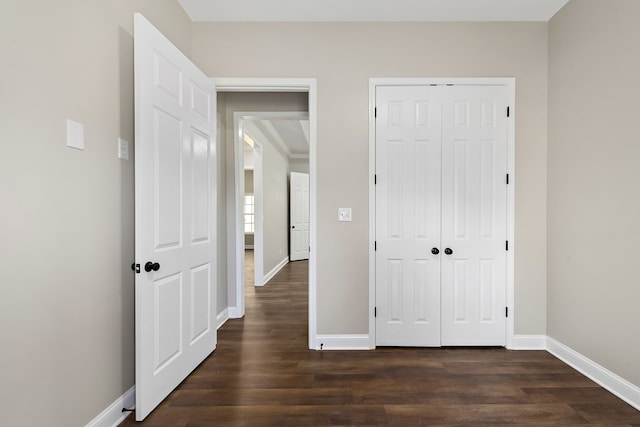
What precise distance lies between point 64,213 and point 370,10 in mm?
2577

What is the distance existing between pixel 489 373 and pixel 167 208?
2.60 m

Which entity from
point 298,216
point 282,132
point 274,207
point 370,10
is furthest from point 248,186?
point 370,10

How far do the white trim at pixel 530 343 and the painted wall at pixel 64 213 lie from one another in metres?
3.02

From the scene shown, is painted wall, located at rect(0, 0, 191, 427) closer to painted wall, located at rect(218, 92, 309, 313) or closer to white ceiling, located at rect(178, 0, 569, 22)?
white ceiling, located at rect(178, 0, 569, 22)

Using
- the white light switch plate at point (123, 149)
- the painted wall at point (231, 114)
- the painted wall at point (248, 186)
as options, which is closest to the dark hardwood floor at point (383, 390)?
the painted wall at point (231, 114)

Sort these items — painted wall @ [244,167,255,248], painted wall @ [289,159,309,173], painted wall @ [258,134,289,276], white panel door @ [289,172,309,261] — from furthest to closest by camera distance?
painted wall @ [244,167,255,248]
painted wall @ [289,159,309,173]
white panel door @ [289,172,309,261]
painted wall @ [258,134,289,276]

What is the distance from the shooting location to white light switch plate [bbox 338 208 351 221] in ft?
8.50

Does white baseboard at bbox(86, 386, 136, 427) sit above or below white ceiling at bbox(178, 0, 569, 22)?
below

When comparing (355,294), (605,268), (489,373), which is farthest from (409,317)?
(605,268)

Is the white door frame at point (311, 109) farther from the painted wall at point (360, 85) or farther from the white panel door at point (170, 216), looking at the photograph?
the white panel door at point (170, 216)

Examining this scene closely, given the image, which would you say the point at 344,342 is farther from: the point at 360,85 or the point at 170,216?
the point at 360,85

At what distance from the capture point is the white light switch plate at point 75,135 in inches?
55.9

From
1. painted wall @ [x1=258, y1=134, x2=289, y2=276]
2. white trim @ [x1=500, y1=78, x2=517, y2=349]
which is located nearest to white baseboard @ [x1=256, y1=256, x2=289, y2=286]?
painted wall @ [x1=258, y1=134, x2=289, y2=276]

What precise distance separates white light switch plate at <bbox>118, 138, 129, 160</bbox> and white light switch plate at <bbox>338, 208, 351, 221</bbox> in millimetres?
1624
